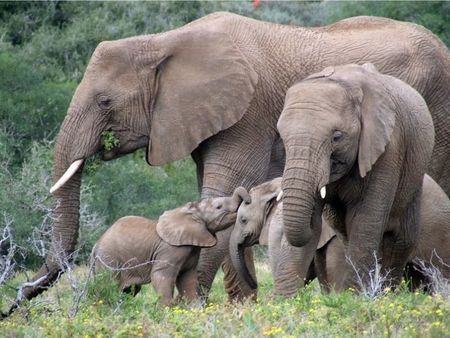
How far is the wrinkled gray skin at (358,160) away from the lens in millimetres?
9055

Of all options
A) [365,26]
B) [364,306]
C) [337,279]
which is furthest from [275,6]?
[364,306]

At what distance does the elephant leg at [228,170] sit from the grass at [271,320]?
7.69ft

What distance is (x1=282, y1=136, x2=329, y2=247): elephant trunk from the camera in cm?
898

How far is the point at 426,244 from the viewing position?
35.7 feet

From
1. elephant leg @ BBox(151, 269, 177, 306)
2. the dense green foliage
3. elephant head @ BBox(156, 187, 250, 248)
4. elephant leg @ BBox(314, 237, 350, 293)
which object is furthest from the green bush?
elephant leg @ BBox(314, 237, 350, 293)

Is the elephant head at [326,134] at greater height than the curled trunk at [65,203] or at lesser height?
greater

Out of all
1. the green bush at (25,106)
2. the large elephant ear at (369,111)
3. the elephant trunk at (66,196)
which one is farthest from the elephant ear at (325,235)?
the green bush at (25,106)

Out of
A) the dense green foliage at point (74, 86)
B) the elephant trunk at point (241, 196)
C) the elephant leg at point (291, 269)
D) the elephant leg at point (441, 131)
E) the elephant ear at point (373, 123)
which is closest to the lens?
the elephant ear at point (373, 123)

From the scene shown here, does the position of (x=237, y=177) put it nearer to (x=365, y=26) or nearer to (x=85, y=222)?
(x=365, y=26)

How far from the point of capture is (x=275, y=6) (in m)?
28.5

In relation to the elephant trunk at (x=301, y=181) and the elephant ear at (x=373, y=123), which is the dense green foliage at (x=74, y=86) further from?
the elephant ear at (x=373, y=123)

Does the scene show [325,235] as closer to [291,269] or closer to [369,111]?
[291,269]

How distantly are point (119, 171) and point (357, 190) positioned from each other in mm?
9104

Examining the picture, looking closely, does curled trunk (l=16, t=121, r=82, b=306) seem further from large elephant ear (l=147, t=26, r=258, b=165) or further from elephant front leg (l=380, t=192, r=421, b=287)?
elephant front leg (l=380, t=192, r=421, b=287)
